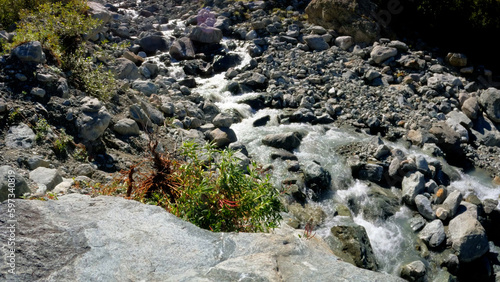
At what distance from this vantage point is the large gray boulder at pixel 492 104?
11430 mm

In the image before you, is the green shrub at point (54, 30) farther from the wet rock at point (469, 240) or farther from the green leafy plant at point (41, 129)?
the wet rock at point (469, 240)

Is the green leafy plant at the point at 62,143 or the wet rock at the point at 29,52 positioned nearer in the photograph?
the green leafy plant at the point at 62,143

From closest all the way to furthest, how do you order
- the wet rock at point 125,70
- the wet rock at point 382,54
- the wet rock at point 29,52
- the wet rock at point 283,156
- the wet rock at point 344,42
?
the wet rock at point 29,52 → the wet rock at point 283,156 → the wet rock at point 125,70 → the wet rock at point 382,54 → the wet rock at point 344,42

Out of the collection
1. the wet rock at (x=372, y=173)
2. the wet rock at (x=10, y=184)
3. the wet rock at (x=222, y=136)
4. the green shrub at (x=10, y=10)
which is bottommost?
the wet rock at (x=372, y=173)

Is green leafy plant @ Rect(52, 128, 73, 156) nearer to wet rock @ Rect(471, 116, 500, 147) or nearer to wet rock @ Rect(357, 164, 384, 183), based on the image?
wet rock @ Rect(357, 164, 384, 183)

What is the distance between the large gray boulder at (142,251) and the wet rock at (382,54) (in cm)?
1240

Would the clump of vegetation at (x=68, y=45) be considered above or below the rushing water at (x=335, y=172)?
above

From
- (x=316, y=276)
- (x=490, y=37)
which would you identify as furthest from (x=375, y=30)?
(x=316, y=276)

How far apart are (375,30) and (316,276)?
589 inches

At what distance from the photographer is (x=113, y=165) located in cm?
696

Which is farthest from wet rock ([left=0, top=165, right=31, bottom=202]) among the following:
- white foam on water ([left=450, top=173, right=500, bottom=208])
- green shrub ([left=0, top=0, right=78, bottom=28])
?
white foam on water ([left=450, top=173, right=500, bottom=208])

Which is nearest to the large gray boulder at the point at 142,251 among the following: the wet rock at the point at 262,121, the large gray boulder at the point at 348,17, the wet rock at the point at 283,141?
the wet rock at the point at 283,141

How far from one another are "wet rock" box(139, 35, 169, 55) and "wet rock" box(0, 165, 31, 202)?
38.6 feet

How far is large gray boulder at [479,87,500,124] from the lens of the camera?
11.4 metres
